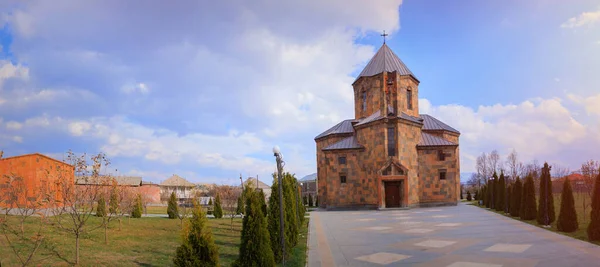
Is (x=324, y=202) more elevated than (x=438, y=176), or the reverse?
(x=438, y=176)

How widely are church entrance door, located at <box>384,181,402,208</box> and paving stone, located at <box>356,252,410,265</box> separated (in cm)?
2228

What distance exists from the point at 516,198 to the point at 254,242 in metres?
21.7

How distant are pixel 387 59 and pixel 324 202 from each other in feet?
57.5

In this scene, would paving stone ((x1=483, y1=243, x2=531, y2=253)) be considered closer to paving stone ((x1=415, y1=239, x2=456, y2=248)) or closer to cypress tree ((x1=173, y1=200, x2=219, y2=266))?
paving stone ((x1=415, y1=239, x2=456, y2=248))

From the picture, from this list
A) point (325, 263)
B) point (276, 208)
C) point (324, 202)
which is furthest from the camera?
point (324, 202)

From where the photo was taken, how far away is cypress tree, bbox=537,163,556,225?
1883 cm

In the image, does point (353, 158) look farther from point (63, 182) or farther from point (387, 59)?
point (63, 182)

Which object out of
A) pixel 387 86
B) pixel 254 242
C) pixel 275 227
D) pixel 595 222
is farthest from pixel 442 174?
pixel 254 242

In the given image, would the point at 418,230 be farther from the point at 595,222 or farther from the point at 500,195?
the point at 500,195

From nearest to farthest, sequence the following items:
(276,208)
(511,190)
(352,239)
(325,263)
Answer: (325,263)
(276,208)
(352,239)
(511,190)

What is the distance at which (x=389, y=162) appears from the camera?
108 ft

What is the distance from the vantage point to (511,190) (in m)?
26.1

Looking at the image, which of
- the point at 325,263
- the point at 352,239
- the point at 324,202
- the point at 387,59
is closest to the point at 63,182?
the point at 325,263

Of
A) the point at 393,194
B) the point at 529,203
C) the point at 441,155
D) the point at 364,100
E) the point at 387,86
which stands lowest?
the point at 393,194
